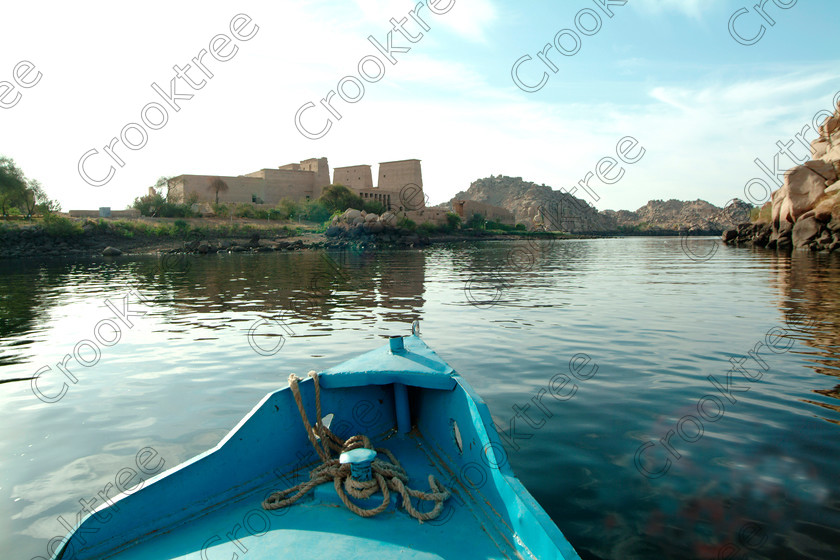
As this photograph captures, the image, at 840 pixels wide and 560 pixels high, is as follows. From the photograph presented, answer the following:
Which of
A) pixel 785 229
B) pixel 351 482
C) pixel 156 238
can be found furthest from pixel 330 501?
pixel 156 238

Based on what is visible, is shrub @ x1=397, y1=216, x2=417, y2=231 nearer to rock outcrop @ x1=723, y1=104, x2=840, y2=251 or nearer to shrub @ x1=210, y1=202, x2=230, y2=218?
shrub @ x1=210, y1=202, x2=230, y2=218

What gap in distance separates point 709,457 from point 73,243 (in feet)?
189

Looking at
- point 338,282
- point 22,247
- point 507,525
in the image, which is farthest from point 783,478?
point 22,247

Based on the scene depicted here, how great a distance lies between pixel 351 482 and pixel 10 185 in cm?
6355

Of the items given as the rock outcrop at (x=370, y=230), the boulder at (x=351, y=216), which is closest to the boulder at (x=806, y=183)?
the rock outcrop at (x=370, y=230)

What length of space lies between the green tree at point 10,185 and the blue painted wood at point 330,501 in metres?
62.5

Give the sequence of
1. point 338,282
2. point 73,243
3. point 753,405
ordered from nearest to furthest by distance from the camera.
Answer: point 753,405, point 338,282, point 73,243

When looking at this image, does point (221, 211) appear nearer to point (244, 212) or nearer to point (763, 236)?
point (244, 212)

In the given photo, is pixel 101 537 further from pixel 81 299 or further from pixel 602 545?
pixel 81 299

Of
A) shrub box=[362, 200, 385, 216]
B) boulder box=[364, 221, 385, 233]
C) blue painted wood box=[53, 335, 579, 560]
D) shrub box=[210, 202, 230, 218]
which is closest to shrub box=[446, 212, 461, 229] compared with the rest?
shrub box=[362, 200, 385, 216]

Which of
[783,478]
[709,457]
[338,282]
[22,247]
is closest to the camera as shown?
[783,478]

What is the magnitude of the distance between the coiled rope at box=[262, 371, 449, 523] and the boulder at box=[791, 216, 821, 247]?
42.5m

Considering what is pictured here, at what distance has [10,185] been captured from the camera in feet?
165

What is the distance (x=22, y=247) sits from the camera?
4478 cm
